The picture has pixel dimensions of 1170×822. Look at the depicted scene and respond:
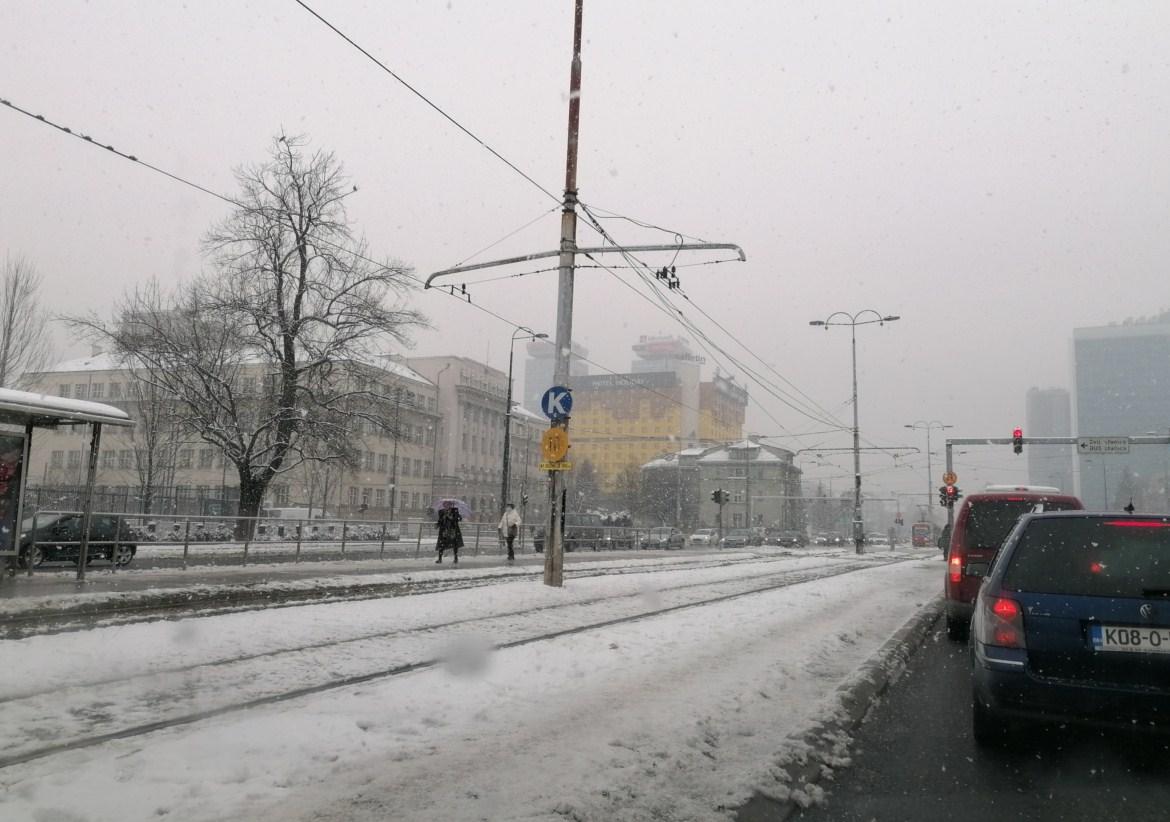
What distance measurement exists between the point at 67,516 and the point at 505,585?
1000 cm

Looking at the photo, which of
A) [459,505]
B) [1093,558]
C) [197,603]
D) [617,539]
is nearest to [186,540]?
[197,603]

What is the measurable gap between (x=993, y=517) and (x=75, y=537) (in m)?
17.6

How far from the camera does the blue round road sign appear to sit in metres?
14.7

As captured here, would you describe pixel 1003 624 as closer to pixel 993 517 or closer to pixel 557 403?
pixel 993 517

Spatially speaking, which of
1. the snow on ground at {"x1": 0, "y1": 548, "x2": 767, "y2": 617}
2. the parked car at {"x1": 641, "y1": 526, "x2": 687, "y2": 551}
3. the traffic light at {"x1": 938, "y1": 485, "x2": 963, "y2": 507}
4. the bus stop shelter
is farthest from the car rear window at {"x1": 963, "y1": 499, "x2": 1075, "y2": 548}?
the parked car at {"x1": 641, "y1": 526, "x2": 687, "y2": 551}

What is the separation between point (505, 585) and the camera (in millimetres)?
14516

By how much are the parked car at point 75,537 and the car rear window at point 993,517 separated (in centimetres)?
1424

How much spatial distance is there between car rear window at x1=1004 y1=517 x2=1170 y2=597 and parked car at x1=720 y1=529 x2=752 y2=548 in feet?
166

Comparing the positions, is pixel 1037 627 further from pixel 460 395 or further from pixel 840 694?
Answer: pixel 460 395

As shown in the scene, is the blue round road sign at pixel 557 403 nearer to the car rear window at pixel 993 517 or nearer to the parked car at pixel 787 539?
the car rear window at pixel 993 517

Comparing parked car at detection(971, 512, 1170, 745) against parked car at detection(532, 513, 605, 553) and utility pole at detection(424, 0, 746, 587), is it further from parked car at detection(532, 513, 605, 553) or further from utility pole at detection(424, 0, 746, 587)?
parked car at detection(532, 513, 605, 553)

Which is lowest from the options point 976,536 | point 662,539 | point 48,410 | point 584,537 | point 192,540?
point 662,539

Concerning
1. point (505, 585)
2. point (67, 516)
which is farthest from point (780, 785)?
point (67, 516)

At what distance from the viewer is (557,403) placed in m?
14.7
